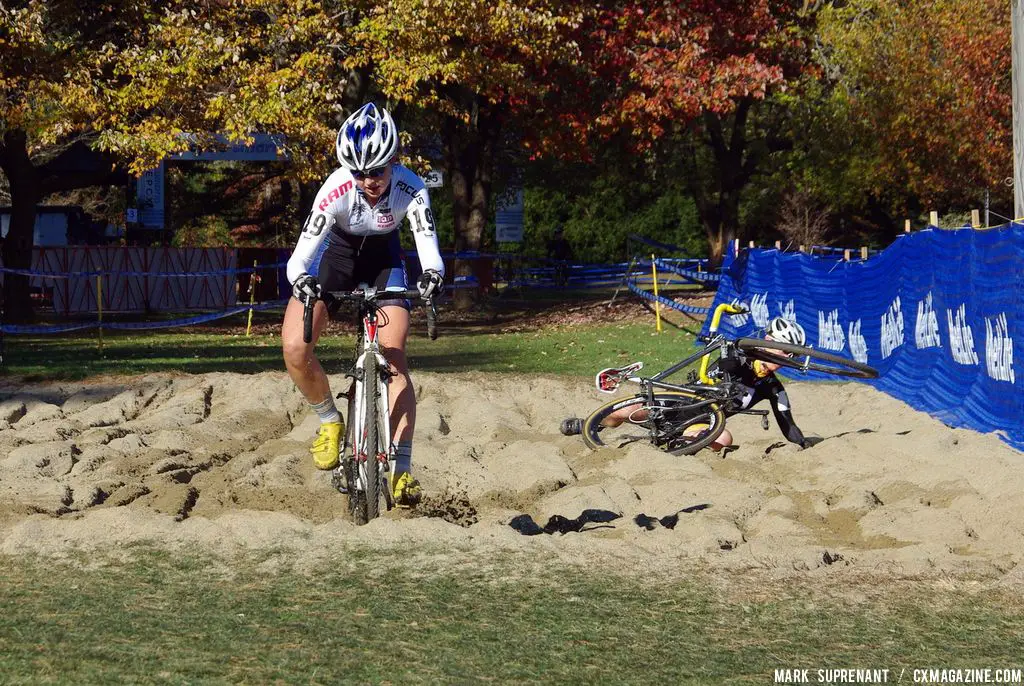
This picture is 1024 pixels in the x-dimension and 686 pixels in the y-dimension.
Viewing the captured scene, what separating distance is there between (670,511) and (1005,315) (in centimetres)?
402

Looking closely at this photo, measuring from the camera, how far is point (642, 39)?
25.5 meters

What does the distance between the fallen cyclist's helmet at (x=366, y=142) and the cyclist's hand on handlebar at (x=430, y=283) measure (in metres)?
0.62

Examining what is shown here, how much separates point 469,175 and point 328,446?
21.6 meters

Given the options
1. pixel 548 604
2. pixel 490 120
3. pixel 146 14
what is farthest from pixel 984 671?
pixel 490 120

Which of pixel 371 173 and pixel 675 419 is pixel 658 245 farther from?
pixel 371 173

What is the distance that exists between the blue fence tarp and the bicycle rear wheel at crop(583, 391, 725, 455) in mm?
1165

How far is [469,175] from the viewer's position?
28.5 m

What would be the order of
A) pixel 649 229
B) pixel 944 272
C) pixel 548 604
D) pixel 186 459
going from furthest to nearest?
pixel 649 229
pixel 944 272
pixel 186 459
pixel 548 604

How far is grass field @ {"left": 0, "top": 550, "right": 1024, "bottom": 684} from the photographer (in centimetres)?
452

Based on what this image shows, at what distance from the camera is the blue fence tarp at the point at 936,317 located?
33.2 ft

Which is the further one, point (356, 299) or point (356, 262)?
point (356, 262)

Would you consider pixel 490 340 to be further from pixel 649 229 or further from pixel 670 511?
pixel 649 229

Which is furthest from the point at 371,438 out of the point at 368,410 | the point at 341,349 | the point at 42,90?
the point at 42,90

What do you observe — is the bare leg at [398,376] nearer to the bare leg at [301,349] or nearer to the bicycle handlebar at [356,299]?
the bicycle handlebar at [356,299]
